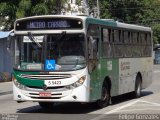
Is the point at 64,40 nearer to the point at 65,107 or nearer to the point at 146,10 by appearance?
the point at 65,107

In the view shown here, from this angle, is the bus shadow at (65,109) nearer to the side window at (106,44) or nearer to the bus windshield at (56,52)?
the bus windshield at (56,52)

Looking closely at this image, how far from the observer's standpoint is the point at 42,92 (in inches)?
572

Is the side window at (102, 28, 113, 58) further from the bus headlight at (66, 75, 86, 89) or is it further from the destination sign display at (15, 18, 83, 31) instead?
the bus headlight at (66, 75, 86, 89)

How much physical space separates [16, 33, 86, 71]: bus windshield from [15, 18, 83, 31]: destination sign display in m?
0.26

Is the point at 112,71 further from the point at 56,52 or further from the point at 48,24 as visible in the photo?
the point at 48,24

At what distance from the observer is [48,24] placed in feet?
49.0

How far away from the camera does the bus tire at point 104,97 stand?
52.8 feet

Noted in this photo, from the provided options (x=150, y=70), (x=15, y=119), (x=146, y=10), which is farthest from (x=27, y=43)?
(x=146, y=10)

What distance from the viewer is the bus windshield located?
14.5 m

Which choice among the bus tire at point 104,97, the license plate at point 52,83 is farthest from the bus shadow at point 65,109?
the license plate at point 52,83

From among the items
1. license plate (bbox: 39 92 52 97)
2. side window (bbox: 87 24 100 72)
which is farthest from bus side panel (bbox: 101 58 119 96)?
license plate (bbox: 39 92 52 97)

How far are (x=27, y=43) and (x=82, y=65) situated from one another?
1.79 metres

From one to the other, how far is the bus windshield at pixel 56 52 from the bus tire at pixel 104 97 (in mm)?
1967

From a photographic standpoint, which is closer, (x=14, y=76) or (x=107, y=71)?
(x=14, y=76)
